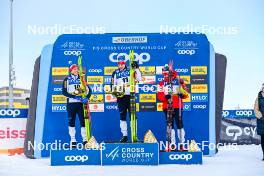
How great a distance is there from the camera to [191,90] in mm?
11250

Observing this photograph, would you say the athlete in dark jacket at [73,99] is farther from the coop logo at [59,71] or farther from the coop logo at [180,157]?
the coop logo at [180,157]

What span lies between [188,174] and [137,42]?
14.9ft

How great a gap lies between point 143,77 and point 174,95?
52.6 inches

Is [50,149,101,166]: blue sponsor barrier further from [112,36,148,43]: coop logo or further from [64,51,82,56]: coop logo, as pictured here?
[112,36,148,43]: coop logo

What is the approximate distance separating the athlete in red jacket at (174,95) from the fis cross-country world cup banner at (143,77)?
2.78ft

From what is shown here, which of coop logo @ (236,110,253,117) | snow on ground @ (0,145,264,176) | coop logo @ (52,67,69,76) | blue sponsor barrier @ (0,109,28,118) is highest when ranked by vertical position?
coop logo @ (52,67,69,76)

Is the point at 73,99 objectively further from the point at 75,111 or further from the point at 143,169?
the point at 143,169

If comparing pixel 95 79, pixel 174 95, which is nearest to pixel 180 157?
pixel 174 95

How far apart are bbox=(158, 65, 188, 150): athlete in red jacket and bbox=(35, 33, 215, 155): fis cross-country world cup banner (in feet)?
2.78

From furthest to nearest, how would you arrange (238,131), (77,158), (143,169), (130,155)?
(238,131) < (77,158) < (130,155) < (143,169)

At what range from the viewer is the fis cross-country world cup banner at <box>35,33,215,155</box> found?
1111cm

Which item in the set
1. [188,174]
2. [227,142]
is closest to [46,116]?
[188,174]

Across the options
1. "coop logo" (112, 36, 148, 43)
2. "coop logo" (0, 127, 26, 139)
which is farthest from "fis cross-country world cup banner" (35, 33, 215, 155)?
"coop logo" (0, 127, 26, 139)

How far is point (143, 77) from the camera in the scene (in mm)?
11250
